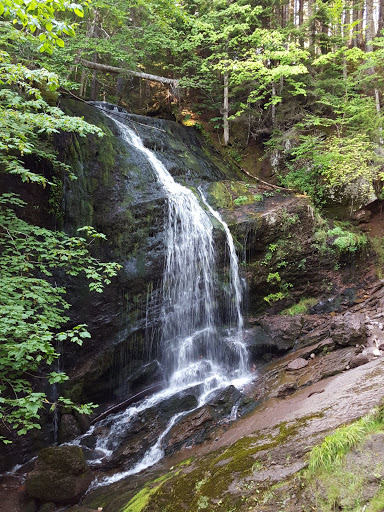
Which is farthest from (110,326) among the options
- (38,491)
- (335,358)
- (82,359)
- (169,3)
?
(169,3)

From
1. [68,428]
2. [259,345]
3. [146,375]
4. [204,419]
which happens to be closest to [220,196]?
[259,345]

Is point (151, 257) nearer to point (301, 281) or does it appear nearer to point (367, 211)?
point (301, 281)

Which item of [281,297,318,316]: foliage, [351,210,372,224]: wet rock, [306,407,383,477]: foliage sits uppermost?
[351,210,372,224]: wet rock

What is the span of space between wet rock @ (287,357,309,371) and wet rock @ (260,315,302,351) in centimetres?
133

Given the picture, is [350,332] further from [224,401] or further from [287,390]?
[224,401]

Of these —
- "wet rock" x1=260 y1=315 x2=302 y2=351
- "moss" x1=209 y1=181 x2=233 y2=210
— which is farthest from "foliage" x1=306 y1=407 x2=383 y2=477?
"moss" x1=209 y1=181 x2=233 y2=210

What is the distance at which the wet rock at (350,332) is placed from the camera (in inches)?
269

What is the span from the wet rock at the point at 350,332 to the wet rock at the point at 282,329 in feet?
4.87

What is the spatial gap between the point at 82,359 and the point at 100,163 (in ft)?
17.7

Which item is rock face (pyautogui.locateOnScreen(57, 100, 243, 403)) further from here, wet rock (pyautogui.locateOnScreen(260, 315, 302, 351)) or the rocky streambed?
wet rock (pyautogui.locateOnScreen(260, 315, 302, 351))

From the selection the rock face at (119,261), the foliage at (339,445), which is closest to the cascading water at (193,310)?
the rock face at (119,261)

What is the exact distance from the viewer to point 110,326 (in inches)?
310

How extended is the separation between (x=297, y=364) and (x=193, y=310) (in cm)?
321

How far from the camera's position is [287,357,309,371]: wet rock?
709cm
